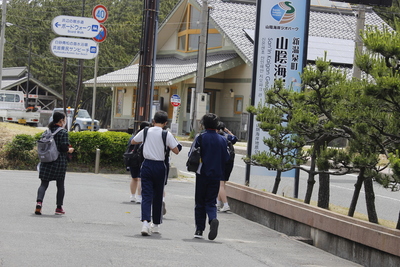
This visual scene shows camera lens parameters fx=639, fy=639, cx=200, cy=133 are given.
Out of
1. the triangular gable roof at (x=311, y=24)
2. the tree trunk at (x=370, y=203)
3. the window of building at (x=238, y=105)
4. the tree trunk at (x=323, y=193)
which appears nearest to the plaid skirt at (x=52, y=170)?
the tree trunk at (x=323, y=193)

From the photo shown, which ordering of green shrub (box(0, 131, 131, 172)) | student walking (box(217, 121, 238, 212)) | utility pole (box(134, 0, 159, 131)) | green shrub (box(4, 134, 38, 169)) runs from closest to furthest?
student walking (box(217, 121, 238, 212)) → green shrub (box(4, 134, 38, 169)) → green shrub (box(0, 131, 131, 172)) → utility pole (box(134, 0, 159, 131))

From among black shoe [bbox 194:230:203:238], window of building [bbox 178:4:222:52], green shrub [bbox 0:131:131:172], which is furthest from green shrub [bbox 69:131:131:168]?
window of building [bbox 178:4:222:52]

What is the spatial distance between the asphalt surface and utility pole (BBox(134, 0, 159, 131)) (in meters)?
5.31

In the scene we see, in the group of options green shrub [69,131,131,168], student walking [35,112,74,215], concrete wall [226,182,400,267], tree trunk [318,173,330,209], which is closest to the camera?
concrete wall [226,182,400,267]

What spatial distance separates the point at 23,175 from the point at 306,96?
906 cm

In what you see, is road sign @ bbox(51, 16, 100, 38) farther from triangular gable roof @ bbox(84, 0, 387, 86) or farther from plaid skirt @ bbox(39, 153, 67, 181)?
triangular gable roof @ bbox(84, 0, 387, 86)

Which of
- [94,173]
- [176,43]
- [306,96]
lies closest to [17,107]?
[176,43]

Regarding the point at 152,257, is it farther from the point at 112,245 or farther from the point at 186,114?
the point at 186,114

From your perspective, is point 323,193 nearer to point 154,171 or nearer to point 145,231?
point 154,171

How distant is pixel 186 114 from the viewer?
3972cm

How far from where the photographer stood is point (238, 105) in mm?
38594

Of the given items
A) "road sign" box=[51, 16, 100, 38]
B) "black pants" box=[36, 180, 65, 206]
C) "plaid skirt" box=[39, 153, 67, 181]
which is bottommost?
"black pants" box=[36, 180, 65, 206]

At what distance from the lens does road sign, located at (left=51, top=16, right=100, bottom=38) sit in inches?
817

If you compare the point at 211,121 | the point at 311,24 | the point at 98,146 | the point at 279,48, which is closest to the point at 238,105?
the point at 311,24
